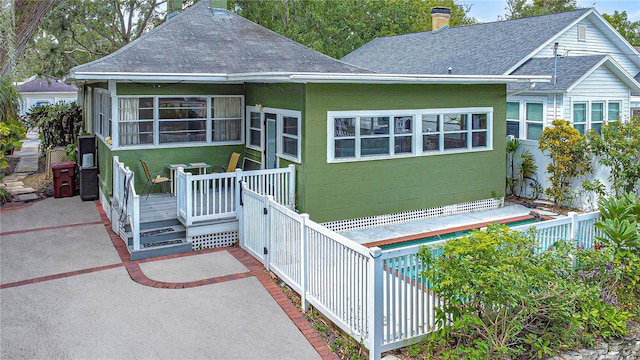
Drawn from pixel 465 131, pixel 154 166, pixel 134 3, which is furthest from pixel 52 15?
pixel 465 131

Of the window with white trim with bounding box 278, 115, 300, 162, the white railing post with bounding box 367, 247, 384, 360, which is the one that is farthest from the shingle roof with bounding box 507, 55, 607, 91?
the white railing post with bounding box 367, 247, 384, 360

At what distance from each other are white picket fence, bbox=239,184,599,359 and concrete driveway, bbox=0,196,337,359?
0.40 m

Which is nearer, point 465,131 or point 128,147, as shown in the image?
point 128,147

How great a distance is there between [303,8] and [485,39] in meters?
12.8

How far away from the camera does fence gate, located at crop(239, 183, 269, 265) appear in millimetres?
7836

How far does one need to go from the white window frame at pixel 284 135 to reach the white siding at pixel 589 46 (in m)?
9.87

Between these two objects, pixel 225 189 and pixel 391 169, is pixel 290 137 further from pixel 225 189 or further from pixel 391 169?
pixel 391 169

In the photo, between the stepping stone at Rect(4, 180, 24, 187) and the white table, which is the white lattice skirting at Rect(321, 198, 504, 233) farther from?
the stepping stone at Rect(4, 180, 24, 187)

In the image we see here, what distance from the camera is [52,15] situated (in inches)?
900

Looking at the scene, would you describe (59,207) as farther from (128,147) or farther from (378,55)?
(378,55)

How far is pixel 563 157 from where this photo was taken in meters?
11.5

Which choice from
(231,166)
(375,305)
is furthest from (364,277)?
(231,166)

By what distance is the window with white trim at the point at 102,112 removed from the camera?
37.5 ft

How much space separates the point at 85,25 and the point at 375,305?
81.0 feet
